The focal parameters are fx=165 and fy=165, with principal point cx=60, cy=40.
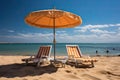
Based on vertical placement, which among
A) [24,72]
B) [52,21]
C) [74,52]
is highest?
[52,21]

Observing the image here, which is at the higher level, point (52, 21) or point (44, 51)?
point (52, 21)

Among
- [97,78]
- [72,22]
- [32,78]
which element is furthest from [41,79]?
[72,22]

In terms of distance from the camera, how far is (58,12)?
19.0ft

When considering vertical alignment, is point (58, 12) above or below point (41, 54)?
above

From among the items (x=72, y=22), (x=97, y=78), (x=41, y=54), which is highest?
(x=72, y=22)

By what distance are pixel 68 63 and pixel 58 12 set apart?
8.55ft

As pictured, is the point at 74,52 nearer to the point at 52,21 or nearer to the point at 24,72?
the point at 52,21

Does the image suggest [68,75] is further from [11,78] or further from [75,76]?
[11,78]

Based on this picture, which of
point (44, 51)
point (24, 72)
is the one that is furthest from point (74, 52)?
point (24, 72)

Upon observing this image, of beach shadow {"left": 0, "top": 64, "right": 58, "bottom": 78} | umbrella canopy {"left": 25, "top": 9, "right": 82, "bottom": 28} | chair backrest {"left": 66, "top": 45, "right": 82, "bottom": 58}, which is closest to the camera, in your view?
beach shadow {"left": 0, "top": 64, "right": 58, "bottom": 78}

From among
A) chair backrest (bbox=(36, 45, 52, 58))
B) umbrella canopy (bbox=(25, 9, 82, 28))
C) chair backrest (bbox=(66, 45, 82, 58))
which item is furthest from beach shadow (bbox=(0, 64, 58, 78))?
umbrella canopy (bbox=(25, 9, 82, 28))

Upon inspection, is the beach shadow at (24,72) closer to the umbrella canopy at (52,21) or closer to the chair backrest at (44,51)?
the chair backrest at (44,51)

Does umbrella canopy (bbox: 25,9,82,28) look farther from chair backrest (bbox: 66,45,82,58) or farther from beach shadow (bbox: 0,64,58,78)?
beach shadow (bbox: 0,64,58,78)

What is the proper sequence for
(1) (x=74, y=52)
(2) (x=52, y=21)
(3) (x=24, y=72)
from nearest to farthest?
(3) (x=24, y=72) → (2) (x=52, y=21) → (1) (x=74, y=52)
